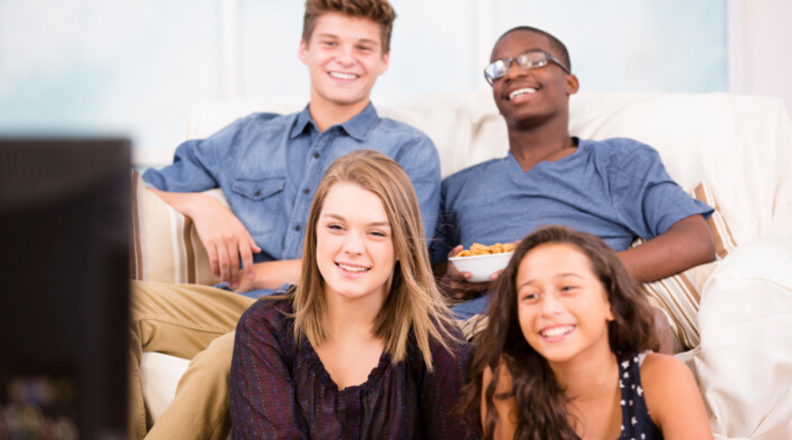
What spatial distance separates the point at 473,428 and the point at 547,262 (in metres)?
0.34

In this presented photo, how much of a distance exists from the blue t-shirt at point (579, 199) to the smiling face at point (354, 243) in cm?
59

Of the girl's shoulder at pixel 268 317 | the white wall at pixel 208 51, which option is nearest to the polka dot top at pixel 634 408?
the girl's shoulder at pixel 268 317

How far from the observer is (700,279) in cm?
160

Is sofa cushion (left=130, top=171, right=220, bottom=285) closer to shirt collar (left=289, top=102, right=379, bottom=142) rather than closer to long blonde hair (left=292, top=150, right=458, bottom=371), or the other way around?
shirt collar (left=289, top=102, right=379, bottom=142)

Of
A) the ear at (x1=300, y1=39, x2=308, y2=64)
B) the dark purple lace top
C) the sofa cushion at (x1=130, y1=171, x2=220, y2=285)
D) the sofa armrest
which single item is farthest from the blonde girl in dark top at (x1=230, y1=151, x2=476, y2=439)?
the ear at (x1=300, y1=39, x2=308, y2=64)

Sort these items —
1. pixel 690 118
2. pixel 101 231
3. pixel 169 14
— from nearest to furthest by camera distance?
pixel 101 231, pixel 690 118, pixel 169 14

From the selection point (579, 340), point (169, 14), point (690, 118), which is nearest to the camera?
point (579, 340)

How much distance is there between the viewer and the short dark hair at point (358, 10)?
2.04 meters

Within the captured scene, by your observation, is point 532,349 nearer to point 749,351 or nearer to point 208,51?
point 749,351

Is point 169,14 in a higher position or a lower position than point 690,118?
higher

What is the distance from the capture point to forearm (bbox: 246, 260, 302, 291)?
178 centimetres

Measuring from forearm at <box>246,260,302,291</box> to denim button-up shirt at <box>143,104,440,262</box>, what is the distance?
0.09 m

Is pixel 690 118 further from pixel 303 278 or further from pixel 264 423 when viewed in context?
pixel 264 423

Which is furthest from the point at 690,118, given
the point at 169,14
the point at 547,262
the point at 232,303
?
the point at 169,14
